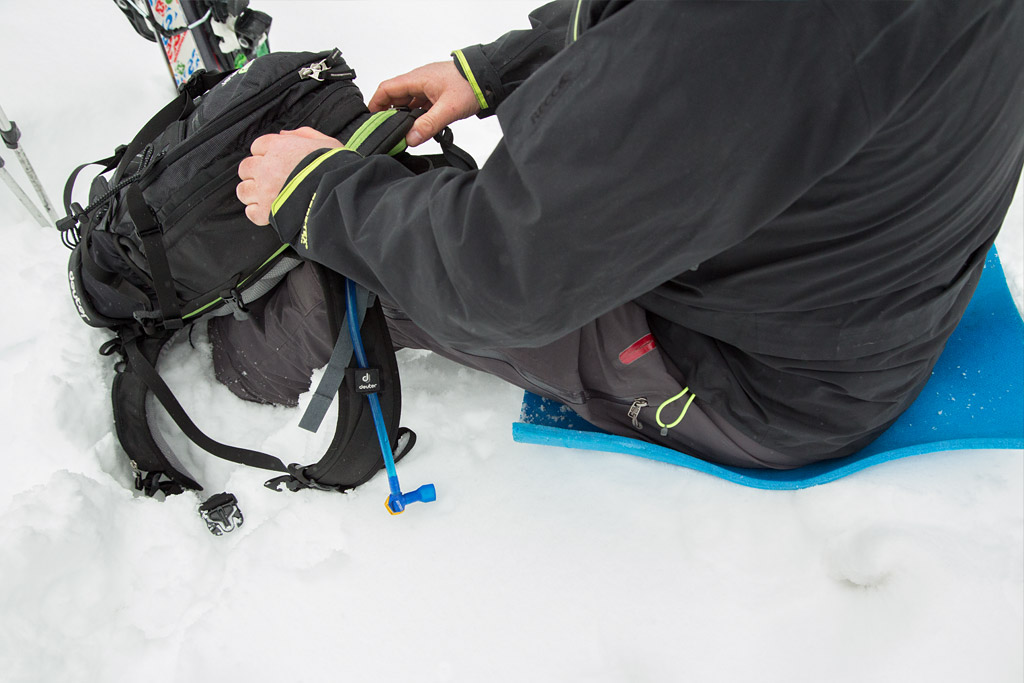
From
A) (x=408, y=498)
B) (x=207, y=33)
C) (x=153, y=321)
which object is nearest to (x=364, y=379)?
(x=408, y=498)

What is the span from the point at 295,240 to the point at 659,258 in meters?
0.56

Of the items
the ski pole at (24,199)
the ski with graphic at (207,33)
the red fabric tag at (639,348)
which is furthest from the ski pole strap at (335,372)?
the ski with graphic at (207,33)

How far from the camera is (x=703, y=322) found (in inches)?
40.1

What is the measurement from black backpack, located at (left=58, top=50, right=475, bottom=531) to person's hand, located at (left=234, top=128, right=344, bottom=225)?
→ 10 centimetres

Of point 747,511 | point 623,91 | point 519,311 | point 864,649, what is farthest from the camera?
point 747,511

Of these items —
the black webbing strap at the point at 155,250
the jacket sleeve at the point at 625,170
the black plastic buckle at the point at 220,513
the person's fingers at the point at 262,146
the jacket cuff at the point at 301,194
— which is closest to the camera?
the jacket sleeve at the point at 625,170

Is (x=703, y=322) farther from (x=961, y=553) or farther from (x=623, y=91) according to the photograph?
(x=961, y=553)

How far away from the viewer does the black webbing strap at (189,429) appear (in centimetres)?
128

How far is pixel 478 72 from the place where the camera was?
1331mm

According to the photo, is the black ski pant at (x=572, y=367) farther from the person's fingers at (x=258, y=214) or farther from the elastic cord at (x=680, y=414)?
the person's fingers at (x=258, y=214)

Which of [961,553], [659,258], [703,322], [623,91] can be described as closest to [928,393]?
[961,553]

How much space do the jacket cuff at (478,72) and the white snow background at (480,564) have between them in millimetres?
664

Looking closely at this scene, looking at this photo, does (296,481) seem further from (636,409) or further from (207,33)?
(207,33)

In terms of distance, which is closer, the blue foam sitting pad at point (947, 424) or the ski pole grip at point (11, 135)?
the blue foam sitting pad at point (947, 424)
